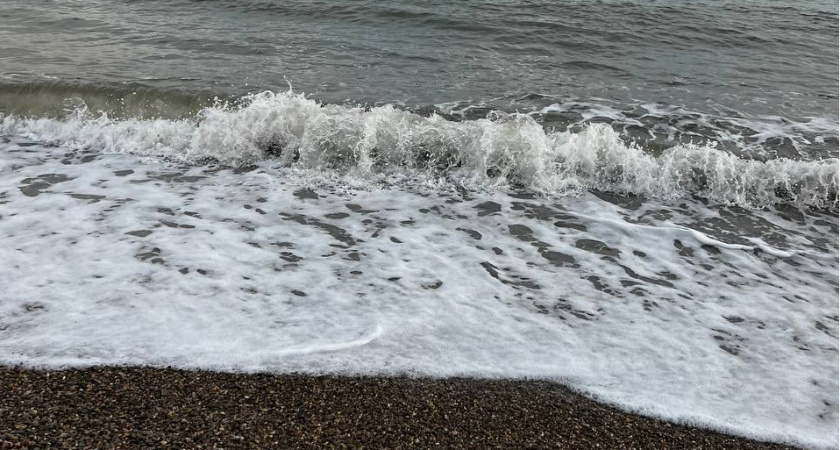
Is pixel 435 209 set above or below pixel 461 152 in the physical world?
below

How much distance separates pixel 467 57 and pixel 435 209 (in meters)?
5.27

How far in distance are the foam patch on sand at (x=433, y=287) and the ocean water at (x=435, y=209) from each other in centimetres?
2

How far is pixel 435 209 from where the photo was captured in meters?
5.46

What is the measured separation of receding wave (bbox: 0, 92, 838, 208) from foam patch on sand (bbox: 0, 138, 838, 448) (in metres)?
0.38

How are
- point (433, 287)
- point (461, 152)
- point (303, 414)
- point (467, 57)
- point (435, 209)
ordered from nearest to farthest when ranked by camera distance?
point (303, 414), point (433, 287), point (435, 209), point (461, 152), point (467, 57)

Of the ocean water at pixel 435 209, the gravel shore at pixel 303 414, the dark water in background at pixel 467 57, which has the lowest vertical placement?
the gravel shore at pixel 303 414

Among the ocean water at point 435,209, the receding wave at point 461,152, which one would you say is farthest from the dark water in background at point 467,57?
the receding wave at point 461,152

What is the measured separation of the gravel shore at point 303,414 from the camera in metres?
2.69

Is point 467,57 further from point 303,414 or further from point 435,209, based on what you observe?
point 303,414

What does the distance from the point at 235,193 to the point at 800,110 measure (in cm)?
749

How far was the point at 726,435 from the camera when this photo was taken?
304cm

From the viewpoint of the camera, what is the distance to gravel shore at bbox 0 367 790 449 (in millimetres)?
2691

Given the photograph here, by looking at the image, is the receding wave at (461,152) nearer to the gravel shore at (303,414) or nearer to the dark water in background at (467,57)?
the dark water in background at (467,57)

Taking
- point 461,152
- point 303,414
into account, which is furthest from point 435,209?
point 303,414
